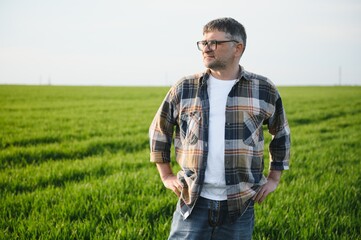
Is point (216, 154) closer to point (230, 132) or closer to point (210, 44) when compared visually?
point (230, 132)

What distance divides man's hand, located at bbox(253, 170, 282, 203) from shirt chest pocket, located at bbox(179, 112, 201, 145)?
0.65m

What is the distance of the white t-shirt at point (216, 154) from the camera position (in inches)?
84.0

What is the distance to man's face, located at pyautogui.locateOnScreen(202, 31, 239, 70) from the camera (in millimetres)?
2135

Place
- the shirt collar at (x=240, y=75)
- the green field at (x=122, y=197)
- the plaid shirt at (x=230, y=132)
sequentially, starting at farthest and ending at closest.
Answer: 1. the green field at (x=122, y=197)
2. the shirt collar at (x=240, y=75)
3. the plaid shirt at (x=230, y=132)

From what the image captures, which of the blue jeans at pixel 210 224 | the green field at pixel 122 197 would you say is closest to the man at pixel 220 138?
the blue jeans at pixel 210 224

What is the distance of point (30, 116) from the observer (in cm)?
1298

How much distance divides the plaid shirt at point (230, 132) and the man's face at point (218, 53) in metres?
0.13

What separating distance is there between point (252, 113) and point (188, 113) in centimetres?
47

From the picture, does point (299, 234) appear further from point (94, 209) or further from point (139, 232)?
point (94, 209)

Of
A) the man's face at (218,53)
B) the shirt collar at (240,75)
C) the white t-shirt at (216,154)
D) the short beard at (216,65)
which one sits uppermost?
the man's face at (218,53)

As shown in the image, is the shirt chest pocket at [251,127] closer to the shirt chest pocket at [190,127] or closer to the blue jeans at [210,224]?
the shirt chest pocket at [190,127]

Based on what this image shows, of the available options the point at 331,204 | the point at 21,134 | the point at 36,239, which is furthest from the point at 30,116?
the point at 331,204

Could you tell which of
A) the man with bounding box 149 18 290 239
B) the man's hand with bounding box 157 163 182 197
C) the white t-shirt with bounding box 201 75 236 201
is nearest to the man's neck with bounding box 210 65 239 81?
the man with bounding box 149 18 290 239

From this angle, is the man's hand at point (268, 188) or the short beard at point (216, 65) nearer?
the short beard at point (216, 65)
